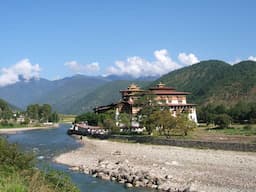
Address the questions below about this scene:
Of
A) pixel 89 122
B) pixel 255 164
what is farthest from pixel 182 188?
pixel 89 122

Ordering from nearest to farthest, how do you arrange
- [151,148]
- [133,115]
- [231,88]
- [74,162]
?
[74,162]
[151,148]
[133,115]
[231,88]

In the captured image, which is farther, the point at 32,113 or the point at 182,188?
the point at 32,113

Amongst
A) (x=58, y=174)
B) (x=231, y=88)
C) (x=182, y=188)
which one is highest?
(x=231, y=88)

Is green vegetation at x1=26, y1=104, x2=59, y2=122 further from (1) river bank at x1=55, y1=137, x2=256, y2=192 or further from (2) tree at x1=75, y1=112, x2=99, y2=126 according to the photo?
(1) river bank at x1=55, y1=137, x2=256, y2=192

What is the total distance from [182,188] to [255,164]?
957 cm

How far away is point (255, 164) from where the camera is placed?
34594 millimetres

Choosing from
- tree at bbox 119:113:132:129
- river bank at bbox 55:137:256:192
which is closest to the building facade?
tree at bbox 119:113:132:129

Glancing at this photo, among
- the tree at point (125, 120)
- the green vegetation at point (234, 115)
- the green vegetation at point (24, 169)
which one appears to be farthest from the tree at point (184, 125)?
the green vegetation at point (24, 169)

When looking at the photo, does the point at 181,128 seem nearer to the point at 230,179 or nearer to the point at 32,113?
the point at 230,179

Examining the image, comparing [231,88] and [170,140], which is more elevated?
[231,88]

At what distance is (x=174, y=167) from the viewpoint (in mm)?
36500

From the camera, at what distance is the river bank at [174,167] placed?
28875mm

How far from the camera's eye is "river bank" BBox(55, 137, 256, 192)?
2888cm

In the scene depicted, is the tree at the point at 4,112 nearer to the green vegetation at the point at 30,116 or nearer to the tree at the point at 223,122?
the green vegetation at the point at 30,116
